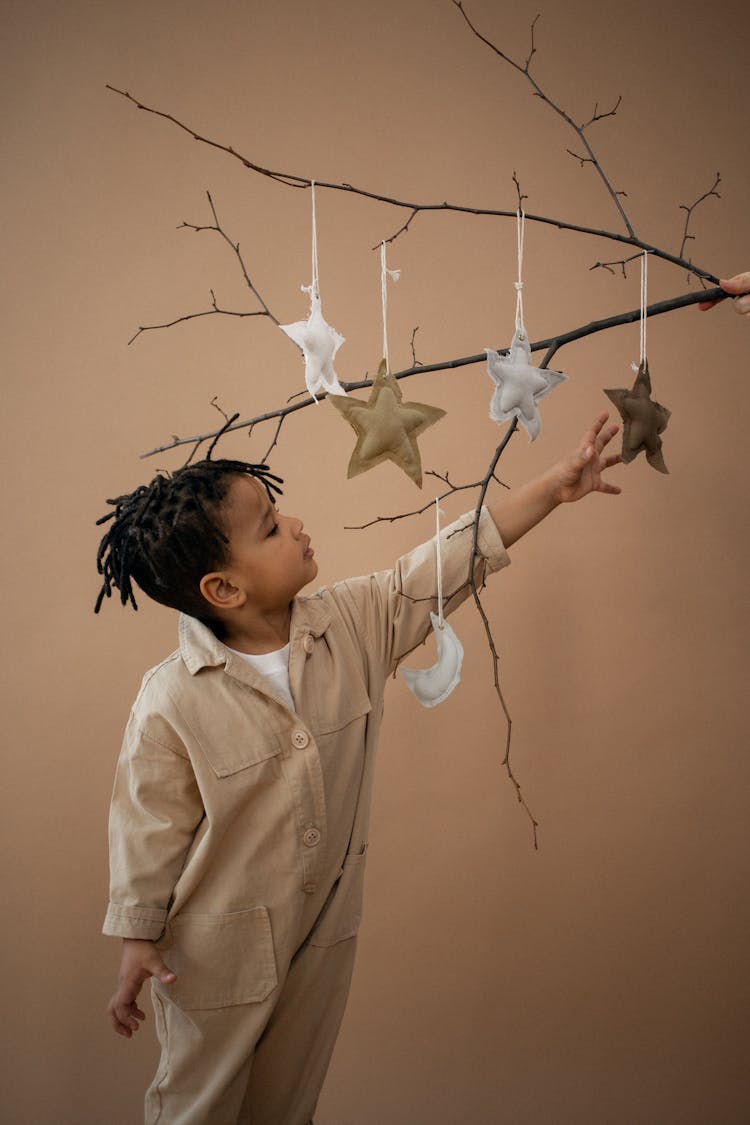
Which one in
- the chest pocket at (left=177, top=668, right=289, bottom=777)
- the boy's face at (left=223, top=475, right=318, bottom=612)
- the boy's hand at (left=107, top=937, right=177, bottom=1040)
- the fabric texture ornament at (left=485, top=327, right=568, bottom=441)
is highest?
the fabric texture ornament at (left=485, top=327, right=568, bottom=441)

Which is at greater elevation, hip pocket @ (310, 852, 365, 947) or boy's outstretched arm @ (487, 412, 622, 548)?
boy's outstretched arm @ (487, 412, 622, 548)

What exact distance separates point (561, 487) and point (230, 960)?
1.91ft

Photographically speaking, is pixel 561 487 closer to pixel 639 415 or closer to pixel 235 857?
pixel 639 415

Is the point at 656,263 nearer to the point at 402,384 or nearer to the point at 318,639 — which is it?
the point at 402,384

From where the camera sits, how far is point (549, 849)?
5.08 ft

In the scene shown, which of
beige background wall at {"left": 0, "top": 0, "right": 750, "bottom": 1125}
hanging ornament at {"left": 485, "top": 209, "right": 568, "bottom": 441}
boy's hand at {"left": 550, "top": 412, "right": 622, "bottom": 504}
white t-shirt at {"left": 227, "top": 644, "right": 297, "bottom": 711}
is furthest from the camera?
beige background wall at {"left": 0, "top": 0, "right": 750, "bottom": 1125}

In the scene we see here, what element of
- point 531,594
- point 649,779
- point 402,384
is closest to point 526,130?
point 402,384

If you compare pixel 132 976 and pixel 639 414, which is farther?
pixel 132 976

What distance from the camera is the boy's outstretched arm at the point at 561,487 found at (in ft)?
3.35

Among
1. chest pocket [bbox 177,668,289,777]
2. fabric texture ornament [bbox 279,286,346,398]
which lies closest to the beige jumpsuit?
chest pocket [bbox 177,668,289,777]

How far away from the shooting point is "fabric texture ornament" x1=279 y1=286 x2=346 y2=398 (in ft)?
3.09

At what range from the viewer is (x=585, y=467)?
1045 millimetres

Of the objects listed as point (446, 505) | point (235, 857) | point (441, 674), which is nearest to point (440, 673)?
point (441, 674)

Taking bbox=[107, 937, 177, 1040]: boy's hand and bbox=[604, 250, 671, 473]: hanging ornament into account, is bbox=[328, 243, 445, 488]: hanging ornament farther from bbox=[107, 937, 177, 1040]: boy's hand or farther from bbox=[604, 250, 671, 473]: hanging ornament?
bbox=[107, 937, 177, 1040]: boy's hand
